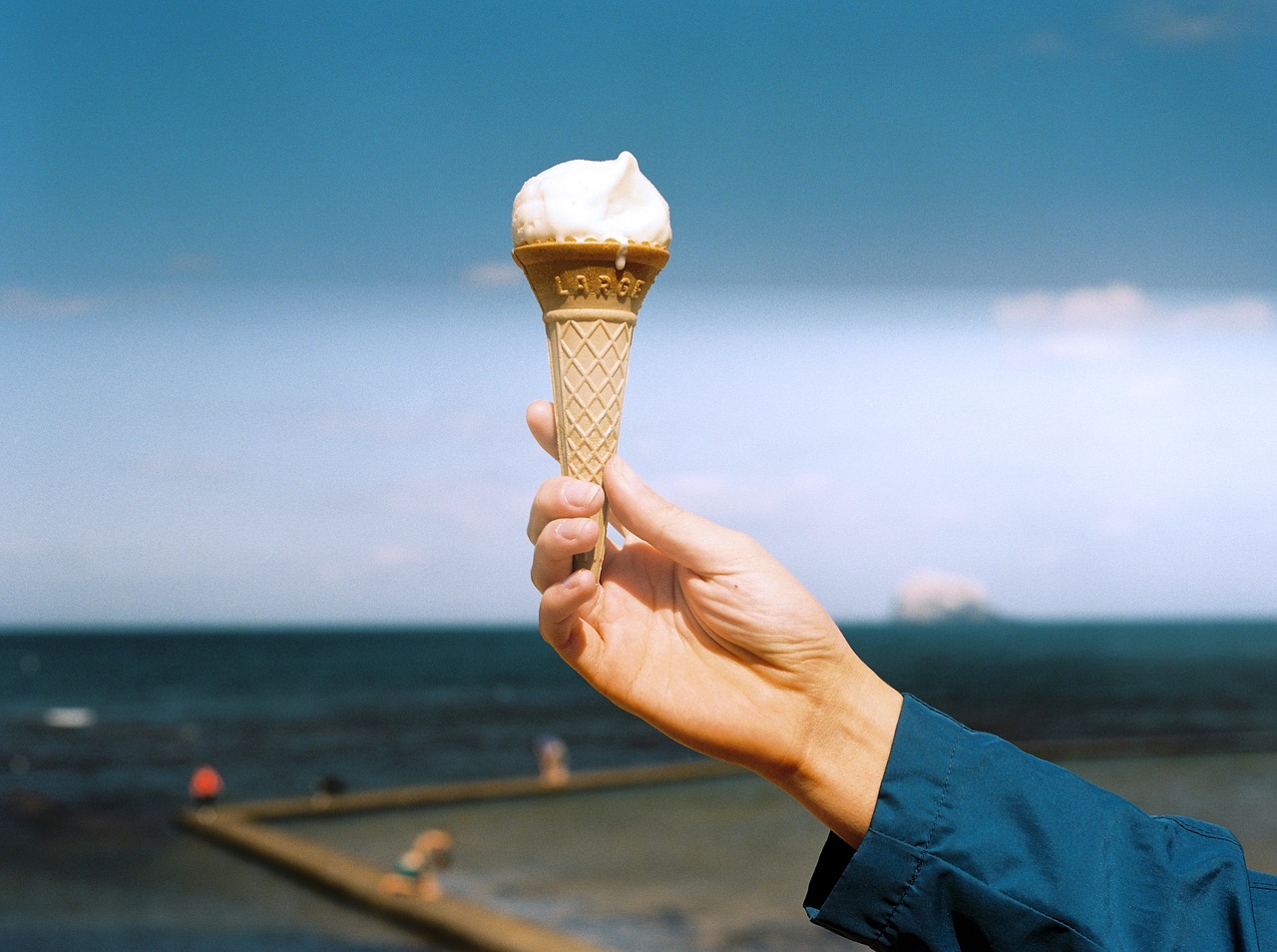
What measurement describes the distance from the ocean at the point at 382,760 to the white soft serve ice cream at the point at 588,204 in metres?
11.6

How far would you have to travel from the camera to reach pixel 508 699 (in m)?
52.4

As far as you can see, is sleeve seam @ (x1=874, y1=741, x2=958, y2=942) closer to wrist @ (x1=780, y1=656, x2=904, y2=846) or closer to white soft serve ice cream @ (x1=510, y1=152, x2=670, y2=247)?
wrist @ (x1=780, y1=656, x2=904, y2=846)

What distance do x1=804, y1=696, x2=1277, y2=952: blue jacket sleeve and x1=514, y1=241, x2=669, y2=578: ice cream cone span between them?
29.4 inches

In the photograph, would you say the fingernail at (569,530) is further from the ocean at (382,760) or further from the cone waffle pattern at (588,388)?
the ocean at (382,760)

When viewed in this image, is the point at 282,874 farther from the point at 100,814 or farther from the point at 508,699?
the point at 508,699

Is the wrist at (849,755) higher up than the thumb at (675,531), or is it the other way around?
the thumb at (675,531)

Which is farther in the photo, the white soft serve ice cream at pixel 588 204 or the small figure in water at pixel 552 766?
the small figure in water at pixel 552 766

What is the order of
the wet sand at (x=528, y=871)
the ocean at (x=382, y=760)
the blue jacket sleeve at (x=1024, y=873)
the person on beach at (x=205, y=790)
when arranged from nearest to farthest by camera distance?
the blue jacket sleeve at (x=1024, y=873) → the wet sand at (x=528, y=871) → the ocean at (x=382, y=760) → the person on beach at (x=205, y=790)

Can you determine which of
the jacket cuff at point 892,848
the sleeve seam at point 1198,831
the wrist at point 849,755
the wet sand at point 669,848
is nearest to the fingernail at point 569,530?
the wrist at point 849,755

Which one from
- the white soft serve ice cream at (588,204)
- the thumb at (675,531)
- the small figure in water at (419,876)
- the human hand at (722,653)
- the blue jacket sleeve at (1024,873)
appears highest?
the white soft serve ice cream at (588,204)

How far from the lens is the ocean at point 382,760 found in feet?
47.4

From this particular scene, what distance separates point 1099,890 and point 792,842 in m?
16.7

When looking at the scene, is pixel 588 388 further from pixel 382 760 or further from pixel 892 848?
pixel 382 760

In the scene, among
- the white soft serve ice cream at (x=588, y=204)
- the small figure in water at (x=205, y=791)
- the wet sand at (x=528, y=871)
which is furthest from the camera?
the small figure in water at (x=205, y=791)
